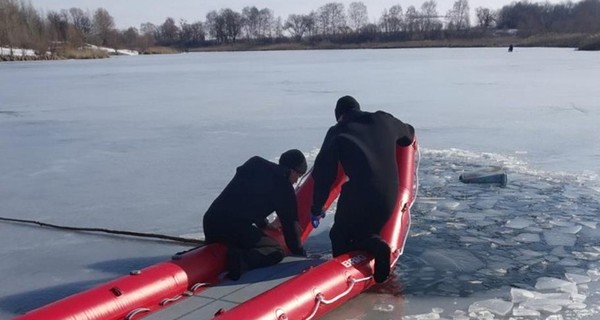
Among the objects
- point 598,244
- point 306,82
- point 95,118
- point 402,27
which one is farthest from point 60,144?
point 402,27

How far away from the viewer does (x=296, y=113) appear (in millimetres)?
10359

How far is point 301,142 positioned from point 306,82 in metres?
8.70

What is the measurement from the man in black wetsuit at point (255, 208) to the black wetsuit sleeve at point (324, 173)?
7.0 inches

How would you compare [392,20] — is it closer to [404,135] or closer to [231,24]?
[231,24]

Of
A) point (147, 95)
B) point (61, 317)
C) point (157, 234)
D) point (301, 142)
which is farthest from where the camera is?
point (147, 95)

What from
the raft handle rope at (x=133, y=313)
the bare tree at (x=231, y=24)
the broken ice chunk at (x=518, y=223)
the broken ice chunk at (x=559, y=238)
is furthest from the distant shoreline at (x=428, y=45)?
the raft handle rope at (x=133, y=313)

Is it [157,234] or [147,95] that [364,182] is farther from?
[147,95]

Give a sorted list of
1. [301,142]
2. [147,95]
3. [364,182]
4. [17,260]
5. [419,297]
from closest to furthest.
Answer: [419,297] < [364,182] < [17,260] < [301,142] < [147,95]

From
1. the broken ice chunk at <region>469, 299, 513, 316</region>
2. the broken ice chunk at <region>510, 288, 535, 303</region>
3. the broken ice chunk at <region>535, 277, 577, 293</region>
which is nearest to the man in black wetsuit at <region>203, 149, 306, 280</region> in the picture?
the broken ice chunk at <region>469, 299, 513, 316</region>

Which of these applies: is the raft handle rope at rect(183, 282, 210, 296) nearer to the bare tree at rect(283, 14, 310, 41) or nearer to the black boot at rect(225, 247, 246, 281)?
the black boot at rect(225, 247, 246, 281)

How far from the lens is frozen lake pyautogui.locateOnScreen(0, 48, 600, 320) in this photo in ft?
11.4

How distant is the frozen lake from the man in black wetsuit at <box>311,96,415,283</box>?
301 millimetres

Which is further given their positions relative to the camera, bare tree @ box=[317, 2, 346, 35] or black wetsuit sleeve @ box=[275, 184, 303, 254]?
bare tree @ box=[317, 2, 346, 35]

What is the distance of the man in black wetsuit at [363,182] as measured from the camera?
3566mm
